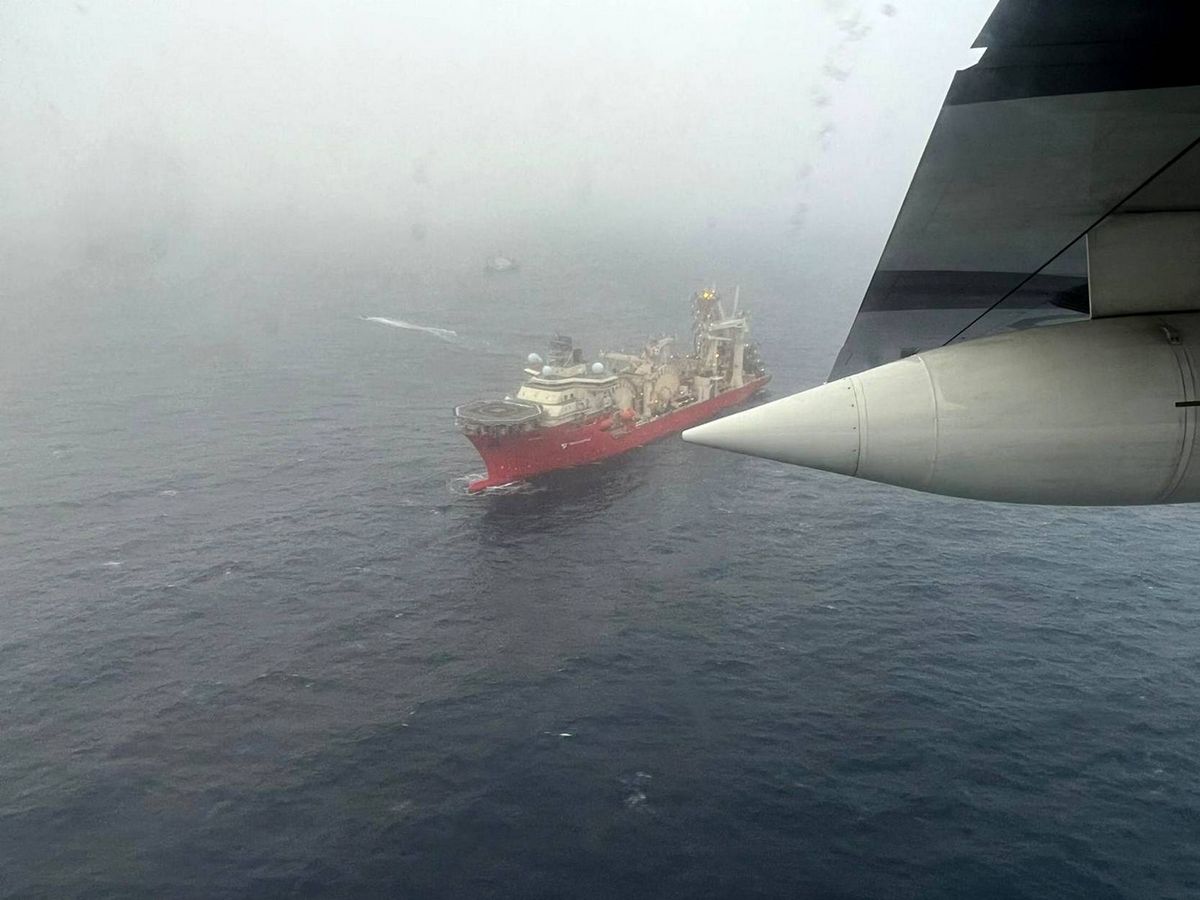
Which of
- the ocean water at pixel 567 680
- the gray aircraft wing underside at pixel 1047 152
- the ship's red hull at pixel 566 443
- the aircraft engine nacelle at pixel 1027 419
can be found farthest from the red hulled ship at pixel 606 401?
the gray aircraft wing underside at pixel 1047 152

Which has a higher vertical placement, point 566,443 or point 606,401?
point 606,401

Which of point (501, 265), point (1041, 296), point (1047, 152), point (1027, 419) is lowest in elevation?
point (1027, 419)

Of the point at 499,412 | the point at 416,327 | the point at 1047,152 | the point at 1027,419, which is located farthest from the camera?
the point at 416,327

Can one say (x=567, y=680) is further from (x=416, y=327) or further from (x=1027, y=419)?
(x=416, y=327)

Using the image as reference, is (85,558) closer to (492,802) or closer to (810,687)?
(492,802)

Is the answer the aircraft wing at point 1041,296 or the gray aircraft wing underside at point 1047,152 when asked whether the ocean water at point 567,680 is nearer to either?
the aircraft wing at point 1041,296

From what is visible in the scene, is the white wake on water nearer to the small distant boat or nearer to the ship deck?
the ship deck

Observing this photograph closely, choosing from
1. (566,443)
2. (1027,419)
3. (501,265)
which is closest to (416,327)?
(566,443)
